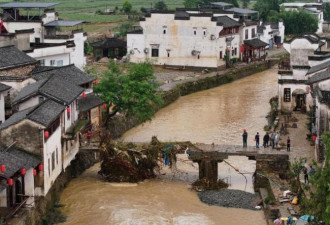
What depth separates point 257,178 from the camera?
117ft

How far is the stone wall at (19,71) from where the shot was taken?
40312 mm

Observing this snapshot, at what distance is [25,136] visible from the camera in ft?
100

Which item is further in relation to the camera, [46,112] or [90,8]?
[90,8]

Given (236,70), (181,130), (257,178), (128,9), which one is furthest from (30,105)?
(128,9)

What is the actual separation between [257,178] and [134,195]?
619cm

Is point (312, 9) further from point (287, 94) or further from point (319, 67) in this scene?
point (319, 67)

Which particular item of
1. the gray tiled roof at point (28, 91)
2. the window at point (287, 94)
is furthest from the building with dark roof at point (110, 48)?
the gray tiled roof at point (28, 91)

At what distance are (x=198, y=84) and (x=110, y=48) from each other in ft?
51.7

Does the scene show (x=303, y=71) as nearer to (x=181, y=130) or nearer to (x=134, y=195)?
(x=181, y=130)

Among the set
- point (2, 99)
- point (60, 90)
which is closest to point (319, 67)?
point (60, 90)

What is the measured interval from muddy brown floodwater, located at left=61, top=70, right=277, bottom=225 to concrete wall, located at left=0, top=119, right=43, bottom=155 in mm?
3631

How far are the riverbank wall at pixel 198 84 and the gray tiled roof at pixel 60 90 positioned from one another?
754cm

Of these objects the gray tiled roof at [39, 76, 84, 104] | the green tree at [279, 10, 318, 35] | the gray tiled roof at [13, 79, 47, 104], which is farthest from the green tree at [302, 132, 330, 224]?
the green tree at [279, 10, 318, 35]

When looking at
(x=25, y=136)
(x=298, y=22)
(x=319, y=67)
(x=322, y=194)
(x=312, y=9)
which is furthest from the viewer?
(x=312, y=9)
